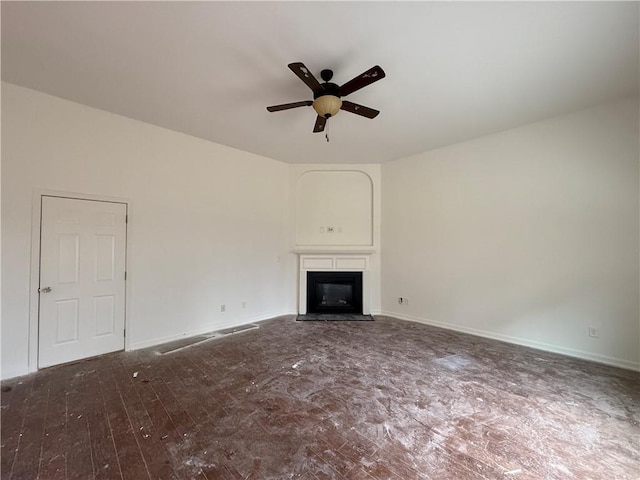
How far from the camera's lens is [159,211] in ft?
12.6

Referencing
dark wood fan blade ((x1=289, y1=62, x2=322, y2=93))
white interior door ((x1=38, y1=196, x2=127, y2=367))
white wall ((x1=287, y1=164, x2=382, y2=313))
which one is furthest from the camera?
white wall ((x1=287, y1=164, x2=382, y2=313))

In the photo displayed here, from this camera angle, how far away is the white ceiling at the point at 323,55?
1.95m

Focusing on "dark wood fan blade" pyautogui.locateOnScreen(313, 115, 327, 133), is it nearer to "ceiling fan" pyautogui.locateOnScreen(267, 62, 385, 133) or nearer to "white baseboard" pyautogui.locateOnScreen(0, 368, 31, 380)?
"ceiling fan" pyautogui.locateOnScreen(267, 62, 385, 133)

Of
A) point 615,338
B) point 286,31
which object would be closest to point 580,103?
point 615,338

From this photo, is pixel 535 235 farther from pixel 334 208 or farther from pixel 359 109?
Answer: pixel 334 208

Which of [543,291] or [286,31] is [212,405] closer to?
[286,31]

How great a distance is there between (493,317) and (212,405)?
154 inches

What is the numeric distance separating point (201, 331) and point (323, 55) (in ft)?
13.1

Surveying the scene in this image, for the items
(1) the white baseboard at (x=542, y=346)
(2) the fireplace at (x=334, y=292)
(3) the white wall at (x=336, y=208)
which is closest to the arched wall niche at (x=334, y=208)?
(3) the white wall at (x=336, y=208)

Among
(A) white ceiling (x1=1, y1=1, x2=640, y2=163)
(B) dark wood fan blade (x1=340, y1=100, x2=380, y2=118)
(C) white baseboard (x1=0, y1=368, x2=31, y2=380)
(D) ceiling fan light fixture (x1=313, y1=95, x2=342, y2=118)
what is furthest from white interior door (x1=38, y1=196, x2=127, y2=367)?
(B) dark wood fan blade (x1=340, y1=100, x2=380, y2=118)

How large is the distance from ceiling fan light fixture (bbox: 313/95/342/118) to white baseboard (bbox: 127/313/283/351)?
3569mm

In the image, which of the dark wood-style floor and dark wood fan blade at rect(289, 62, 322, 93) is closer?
the dark wood-style floor

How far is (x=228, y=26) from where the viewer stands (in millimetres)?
2062

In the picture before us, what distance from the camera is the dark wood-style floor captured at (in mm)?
1688
